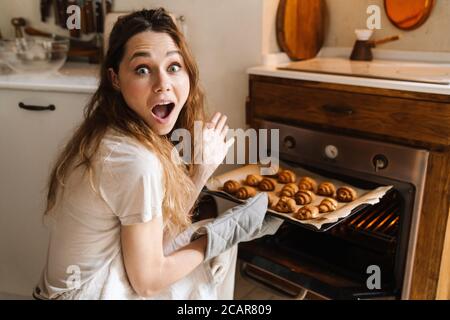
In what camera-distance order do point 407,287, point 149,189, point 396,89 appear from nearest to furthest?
1. point 149,189
2. point 396,89
3. point 407,287

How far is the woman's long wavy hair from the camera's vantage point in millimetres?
1004

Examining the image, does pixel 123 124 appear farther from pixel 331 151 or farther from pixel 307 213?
pixel 331 151

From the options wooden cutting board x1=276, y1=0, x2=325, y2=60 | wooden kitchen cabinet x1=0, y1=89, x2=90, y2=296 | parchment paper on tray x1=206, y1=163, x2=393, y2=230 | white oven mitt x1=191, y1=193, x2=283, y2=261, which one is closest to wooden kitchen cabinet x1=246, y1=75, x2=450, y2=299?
parchment paper on tray x1=206, y1=163, x2=393, y2=230

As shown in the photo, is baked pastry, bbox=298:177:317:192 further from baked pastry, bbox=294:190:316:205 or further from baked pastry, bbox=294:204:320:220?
baked pastry, bbox=294:204:320:220

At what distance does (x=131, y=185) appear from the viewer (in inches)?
36.4

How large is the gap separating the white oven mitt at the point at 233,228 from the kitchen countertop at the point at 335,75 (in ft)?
1.59

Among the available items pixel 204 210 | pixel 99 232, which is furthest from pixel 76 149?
pixel 204 210

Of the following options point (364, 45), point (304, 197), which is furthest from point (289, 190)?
point (364, 45)

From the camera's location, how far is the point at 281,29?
63.8 inches

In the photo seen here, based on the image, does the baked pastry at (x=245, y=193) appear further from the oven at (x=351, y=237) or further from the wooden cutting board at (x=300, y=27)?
the wooden cutting board at (x=300, y=27)

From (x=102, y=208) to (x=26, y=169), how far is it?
99cm

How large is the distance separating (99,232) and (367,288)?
782mm

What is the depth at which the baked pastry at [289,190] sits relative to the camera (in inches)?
51.5
